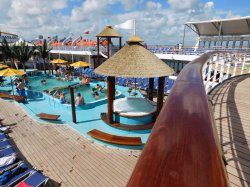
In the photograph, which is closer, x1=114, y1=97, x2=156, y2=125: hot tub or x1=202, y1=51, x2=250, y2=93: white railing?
x1=202, y1=51, x2=250, y2=93: white railing

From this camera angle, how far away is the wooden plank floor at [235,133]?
2061 mm

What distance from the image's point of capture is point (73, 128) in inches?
343

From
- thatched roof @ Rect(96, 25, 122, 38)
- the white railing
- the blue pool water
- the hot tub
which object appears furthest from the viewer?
thatched roof @ Rect(96, 25, 122, 38)

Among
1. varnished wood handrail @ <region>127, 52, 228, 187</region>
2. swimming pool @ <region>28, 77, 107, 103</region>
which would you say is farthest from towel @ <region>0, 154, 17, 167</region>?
swimming pool @ <region>28, 77, 107, 103</region>

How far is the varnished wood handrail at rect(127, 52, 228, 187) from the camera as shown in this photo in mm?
543

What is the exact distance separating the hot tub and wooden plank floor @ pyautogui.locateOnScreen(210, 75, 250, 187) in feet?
14.2

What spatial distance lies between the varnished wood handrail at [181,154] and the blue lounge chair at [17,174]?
576 cm

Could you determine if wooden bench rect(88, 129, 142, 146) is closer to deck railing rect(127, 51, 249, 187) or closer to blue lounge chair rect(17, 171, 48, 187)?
blue lounge chair rect(17, 171, 48, 187)

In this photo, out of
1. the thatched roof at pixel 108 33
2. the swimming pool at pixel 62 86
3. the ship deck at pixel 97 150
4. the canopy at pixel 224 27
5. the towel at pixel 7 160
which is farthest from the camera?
the canopy at pixel 224 27

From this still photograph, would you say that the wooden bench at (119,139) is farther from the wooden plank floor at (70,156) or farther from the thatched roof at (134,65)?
the thatched roof at (134,65)

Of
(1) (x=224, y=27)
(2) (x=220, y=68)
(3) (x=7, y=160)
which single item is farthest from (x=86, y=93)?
(1) (x=224, y=27)

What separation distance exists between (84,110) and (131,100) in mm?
3195

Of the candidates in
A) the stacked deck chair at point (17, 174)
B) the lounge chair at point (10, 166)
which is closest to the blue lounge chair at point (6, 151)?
the stacked deck chair at point (17, 174)

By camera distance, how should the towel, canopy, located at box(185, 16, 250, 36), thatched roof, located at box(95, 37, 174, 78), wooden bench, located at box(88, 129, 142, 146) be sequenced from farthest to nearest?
canopy, located at box(185, 16, 250, 36)
thatched roof, located at box(95, 37, 174, 78)
wooden bench, located at box(88, 129, 142, 146)
the towel
